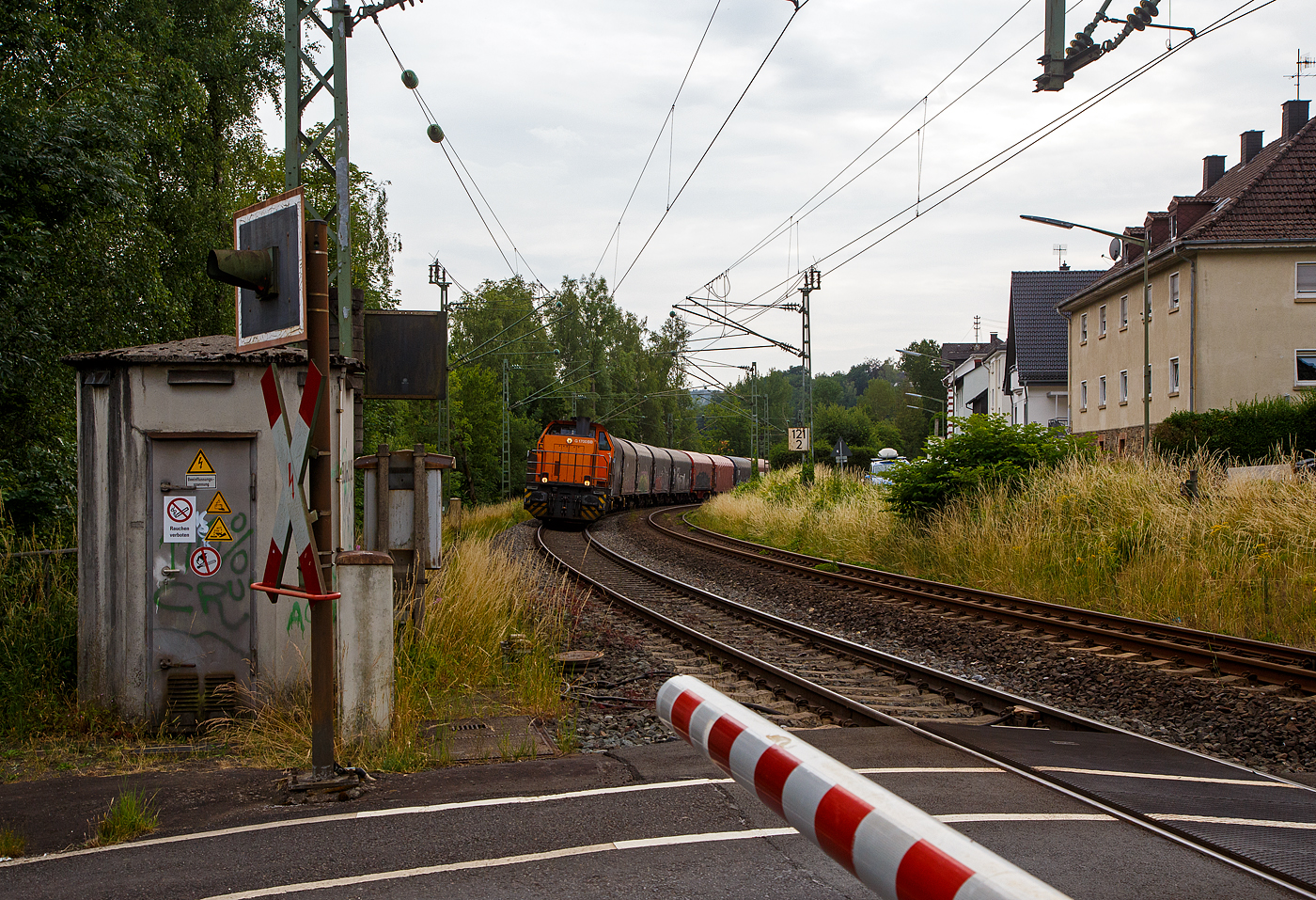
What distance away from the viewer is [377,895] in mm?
3531

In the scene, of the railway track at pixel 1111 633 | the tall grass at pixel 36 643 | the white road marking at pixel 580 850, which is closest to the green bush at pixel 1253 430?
the railway track at pixel 1111 633

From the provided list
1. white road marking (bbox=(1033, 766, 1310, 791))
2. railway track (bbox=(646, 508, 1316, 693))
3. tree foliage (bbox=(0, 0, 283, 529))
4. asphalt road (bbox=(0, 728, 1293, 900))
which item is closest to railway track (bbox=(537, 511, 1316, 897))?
white road marking (bbox=(1033, 766, 1310, 791))

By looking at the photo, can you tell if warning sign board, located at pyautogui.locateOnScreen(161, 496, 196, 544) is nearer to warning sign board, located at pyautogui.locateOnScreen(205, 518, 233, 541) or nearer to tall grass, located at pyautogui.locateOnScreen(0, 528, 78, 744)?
warning sign board, located at pyautogui.locateOnScreen(205, 518, 233, 541)

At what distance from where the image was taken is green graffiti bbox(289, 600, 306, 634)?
6.41 metres

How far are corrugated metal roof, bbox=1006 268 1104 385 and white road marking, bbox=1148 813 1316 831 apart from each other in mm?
48971

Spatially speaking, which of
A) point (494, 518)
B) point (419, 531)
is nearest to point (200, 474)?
point (419, 531)

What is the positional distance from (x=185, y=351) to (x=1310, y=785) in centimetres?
731

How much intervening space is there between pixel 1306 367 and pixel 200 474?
108 feet

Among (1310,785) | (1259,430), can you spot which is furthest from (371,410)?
(1310,785)

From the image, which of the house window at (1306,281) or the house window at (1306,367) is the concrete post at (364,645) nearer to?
the house window at (1306,367)

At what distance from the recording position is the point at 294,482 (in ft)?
15.0

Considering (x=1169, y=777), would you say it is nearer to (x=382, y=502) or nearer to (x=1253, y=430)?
(x=382, y=502)

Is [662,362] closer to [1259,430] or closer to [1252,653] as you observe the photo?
[1259,430]

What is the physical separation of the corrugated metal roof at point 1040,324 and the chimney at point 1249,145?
12.1 metres
